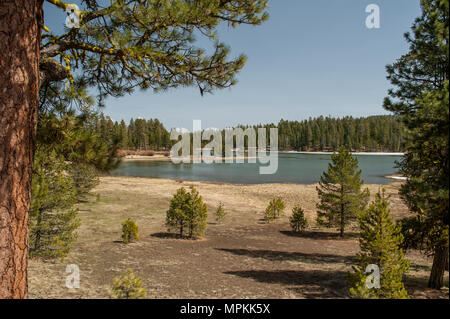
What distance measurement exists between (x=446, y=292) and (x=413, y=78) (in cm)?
636

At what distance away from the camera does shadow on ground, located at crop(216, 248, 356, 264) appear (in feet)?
35.6

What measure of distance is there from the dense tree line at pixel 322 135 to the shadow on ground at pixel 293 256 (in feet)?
373

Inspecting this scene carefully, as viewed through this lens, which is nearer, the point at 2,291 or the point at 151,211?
the point at 2,291

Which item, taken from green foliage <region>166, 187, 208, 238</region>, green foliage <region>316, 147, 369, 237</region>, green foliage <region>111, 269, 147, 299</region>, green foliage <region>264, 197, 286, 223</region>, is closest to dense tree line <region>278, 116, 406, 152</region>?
green foliage <region>264, 197, 286, 223</region>

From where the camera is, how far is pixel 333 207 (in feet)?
53.9

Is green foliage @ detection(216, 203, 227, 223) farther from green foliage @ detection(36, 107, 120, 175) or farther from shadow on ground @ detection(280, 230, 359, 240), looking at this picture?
green foliage @ detection(36, 107, 120, 175)

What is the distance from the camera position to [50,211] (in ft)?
29.9

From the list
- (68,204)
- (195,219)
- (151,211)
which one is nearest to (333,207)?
(195,219)

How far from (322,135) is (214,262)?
149601 mm

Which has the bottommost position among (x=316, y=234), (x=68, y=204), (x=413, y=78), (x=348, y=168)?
(x=316, y=234)

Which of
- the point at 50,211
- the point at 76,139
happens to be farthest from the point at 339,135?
the point at 76,139

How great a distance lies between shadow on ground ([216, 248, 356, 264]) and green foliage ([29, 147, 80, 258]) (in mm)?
6147

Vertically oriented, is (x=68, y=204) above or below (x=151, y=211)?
above

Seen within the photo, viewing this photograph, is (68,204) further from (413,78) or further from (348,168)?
(348,168)
